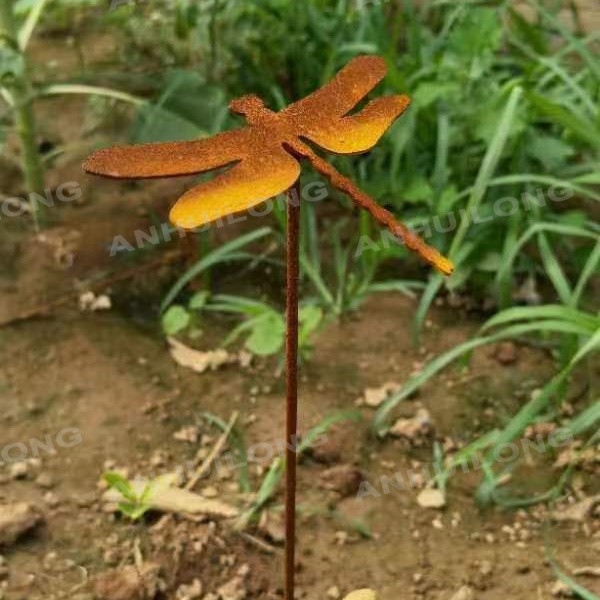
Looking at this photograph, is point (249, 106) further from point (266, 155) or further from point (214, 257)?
point (214, 257)

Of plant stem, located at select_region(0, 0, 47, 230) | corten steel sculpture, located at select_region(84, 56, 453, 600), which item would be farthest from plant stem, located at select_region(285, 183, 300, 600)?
plant stem, located at select_region(0, 0, 47, 230)

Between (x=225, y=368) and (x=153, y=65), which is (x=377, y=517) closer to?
(x=225, y=368)

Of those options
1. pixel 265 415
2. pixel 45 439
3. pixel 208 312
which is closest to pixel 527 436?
pixel 265 415

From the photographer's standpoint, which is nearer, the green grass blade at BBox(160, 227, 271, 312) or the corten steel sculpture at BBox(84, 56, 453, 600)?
the corten steel sculpture at BBox(84, 56, 453, 600)

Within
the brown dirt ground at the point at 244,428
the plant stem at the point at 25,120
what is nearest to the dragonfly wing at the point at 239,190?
the brown dirt ground at the point at 244,428

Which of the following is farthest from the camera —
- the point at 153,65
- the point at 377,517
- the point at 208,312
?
the point at 153,65

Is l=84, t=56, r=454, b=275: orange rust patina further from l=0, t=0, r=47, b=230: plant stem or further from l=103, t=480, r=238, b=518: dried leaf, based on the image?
l=0, t=0, r=47, b=230: plant stem
